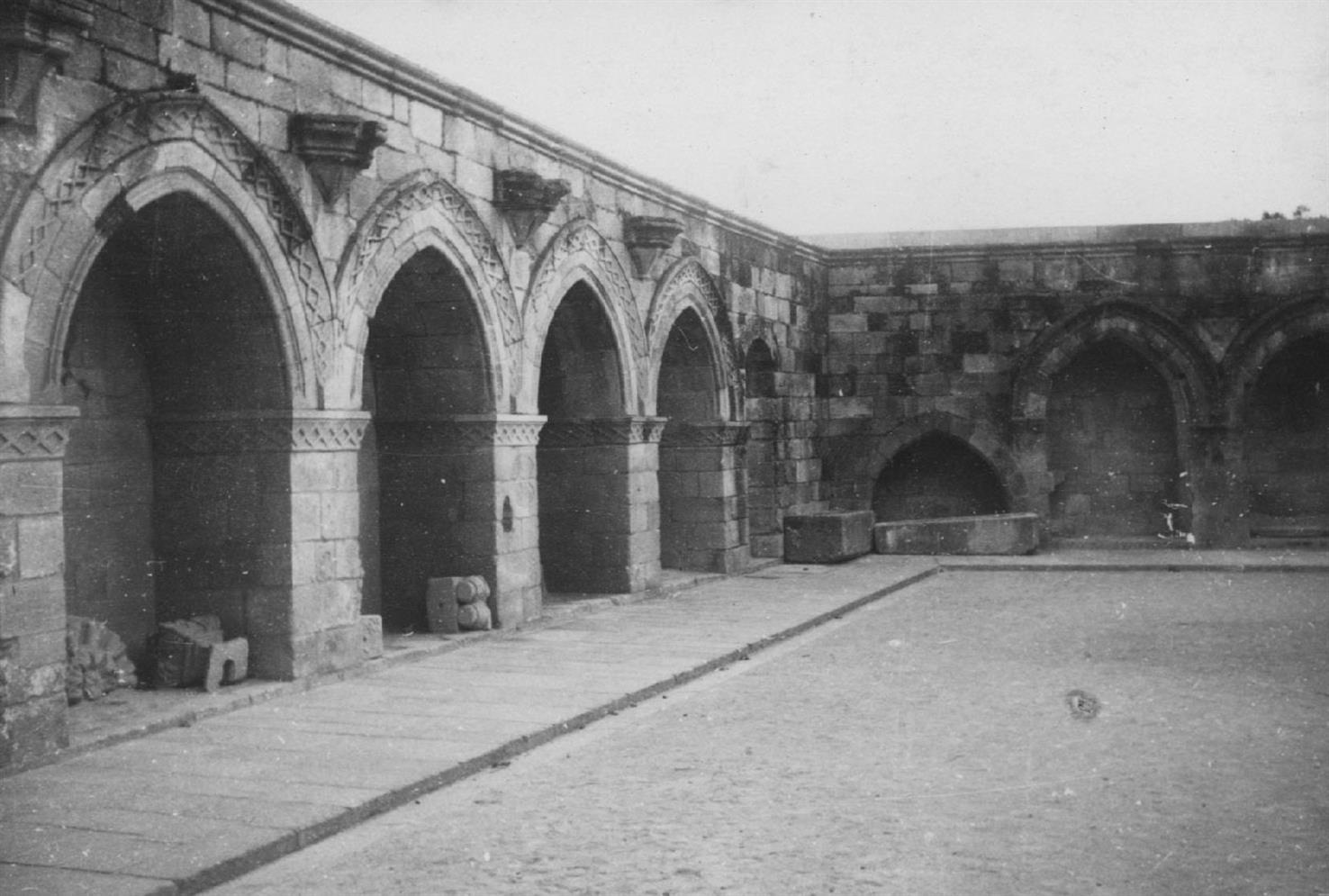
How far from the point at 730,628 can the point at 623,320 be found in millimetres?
3275

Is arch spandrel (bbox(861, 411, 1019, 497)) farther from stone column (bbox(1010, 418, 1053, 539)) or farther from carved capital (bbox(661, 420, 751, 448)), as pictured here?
carved capital (bbox(661, 420, 751, 448))

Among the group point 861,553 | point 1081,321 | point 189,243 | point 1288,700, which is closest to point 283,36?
point 189,243

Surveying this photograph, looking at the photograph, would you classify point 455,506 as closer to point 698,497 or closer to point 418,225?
point 418,225

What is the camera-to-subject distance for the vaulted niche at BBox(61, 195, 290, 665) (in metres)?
7.75

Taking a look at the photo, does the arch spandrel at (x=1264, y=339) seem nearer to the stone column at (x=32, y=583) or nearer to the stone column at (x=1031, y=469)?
the stone column at (x=1031, y=469)

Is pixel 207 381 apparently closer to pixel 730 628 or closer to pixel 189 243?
pixel 189 243

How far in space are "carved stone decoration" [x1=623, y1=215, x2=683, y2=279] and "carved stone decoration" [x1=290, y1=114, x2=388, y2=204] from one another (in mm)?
4354

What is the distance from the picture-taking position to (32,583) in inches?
236

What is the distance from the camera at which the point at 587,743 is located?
6527mm

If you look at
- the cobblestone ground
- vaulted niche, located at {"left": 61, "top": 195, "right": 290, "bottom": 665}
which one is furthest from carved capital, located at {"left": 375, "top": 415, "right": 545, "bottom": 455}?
the cobblestone ground

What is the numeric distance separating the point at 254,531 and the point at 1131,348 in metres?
12.7

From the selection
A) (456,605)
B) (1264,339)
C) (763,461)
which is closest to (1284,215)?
(1264,339)

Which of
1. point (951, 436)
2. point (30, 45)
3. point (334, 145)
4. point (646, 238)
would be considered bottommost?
point (951, 436)

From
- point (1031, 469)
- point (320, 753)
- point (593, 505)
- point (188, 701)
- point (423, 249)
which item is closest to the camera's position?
point (320, 753)
